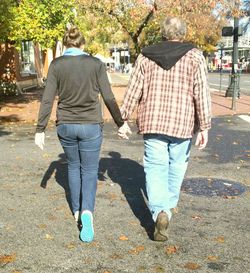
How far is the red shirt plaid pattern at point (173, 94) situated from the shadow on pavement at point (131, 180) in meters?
1.06

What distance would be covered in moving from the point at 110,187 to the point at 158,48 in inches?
99.0

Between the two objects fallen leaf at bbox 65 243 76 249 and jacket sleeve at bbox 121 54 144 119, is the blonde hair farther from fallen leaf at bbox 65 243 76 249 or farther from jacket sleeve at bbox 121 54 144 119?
fallen leaf at bbox 65 243 76 249

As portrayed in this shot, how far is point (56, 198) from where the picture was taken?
556 centimetres

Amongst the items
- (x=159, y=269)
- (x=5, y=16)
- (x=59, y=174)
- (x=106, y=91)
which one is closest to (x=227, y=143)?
(x=59, y=174)

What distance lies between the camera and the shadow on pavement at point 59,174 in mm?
6113

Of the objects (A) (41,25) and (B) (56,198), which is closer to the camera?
(B) (56,198)

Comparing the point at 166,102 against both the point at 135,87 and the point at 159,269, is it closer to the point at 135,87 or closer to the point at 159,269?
the point at 135,87

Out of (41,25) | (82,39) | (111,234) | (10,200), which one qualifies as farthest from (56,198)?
(41,25)

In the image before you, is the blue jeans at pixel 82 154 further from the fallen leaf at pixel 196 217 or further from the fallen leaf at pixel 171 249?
the fallen leaf at pixel 196 217

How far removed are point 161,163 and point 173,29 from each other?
117 centimetres

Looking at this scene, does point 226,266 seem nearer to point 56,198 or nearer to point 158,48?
point 158,48

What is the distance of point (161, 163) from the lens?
4176mm


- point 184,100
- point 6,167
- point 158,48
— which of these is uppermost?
point 158,48

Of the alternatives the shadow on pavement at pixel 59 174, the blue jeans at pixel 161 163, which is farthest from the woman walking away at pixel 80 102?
the shadow on pavement at pixel 59 174
